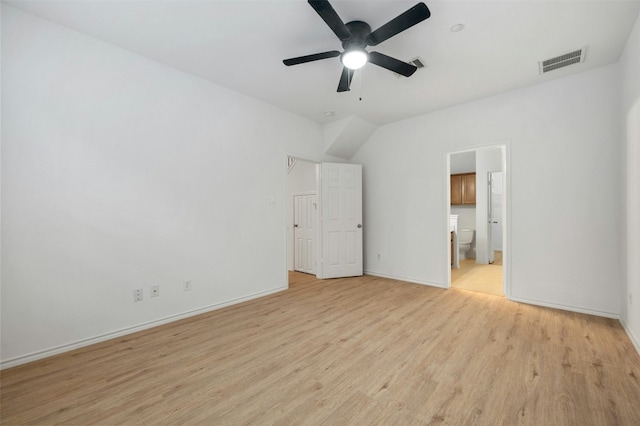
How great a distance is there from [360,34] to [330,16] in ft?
1.70

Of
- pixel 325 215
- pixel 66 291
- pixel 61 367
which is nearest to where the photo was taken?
pixel 61 367

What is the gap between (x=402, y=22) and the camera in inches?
74.9

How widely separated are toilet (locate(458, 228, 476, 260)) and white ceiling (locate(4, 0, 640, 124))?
4.20 meters

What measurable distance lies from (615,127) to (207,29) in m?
4.42

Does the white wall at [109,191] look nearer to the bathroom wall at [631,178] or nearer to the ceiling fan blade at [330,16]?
the ceiling fan blade at [330,16]

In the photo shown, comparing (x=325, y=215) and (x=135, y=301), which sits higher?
(x=325, y=215)

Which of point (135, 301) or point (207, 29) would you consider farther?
point (135, 301)

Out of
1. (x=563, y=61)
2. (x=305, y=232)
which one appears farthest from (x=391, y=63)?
(x=305, y=232)

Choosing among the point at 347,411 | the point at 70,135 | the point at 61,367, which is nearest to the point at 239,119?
the point at 70,135

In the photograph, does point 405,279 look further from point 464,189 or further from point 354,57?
point 464,189

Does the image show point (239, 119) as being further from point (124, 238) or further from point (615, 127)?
point (615, 127)

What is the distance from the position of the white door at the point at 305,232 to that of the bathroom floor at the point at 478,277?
2.64 m

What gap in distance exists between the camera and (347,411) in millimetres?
1648

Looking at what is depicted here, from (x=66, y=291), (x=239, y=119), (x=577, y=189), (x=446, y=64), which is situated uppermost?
(x=446, y=64)
